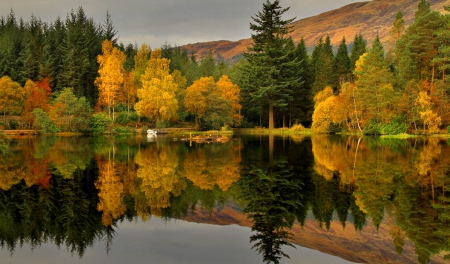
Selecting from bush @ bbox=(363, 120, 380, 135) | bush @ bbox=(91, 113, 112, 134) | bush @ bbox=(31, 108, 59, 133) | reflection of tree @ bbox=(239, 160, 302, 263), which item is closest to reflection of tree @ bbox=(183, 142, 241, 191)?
reflection of tree @ bbox=(239, 160, 302, 263)

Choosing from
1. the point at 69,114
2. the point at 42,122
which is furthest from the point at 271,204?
the point at 69,114

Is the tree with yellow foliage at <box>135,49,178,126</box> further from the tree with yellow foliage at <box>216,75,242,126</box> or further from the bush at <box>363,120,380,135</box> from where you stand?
the bush at <box>363,120,380,135</box>

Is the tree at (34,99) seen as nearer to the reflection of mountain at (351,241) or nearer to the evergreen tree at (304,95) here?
the evergreen tree at (304,95)

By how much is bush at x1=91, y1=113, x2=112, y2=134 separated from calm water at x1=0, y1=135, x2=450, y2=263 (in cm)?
3742

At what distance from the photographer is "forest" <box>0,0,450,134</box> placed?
4728cm

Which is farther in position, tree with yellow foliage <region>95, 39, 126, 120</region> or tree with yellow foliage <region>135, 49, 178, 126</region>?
tree with yellow foliage <region>95, 39, 126, 120</region>

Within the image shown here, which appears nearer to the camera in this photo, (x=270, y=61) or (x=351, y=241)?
(x=351, y=241)

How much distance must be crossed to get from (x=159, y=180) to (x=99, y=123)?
42468mm

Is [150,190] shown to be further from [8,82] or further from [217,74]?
[217,74]

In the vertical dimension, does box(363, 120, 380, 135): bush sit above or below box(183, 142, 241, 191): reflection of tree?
above

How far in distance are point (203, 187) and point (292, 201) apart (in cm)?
412

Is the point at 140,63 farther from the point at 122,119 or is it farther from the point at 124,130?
the point at 124,130

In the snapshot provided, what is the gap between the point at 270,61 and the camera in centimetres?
6256

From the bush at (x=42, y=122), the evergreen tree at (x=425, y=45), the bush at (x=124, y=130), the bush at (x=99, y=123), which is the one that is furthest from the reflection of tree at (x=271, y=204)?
the bush at (x=42, y=122)
